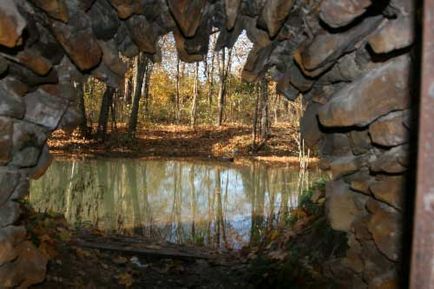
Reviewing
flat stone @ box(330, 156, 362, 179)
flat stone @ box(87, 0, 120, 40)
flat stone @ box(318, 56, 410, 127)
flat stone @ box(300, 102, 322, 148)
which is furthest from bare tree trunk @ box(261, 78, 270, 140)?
flat stone @ box(318, 56, 410, 127)

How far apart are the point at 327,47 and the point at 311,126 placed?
89cm

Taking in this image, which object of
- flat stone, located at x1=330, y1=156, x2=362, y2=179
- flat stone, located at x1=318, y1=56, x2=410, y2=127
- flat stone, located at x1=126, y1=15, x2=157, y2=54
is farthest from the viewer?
flat stone, located at x1=126, y1=15, x2=157, y2=54

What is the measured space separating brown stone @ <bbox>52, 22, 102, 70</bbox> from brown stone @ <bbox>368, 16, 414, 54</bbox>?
2117 mm

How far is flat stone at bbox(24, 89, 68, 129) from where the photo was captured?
3592 millimetres

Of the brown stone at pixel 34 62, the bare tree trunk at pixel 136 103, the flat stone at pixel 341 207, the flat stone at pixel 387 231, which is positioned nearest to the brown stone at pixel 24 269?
the brown stone at pixel 34 62

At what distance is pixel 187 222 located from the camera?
26.6 ft

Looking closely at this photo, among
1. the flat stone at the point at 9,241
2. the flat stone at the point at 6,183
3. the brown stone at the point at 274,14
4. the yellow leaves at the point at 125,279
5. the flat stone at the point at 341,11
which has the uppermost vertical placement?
the brown stone at the point at 274,14

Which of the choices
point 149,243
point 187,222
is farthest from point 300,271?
point 187,222

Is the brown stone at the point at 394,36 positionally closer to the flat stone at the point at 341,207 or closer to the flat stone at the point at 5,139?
the flat stone at the point at 341,207

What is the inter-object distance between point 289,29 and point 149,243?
142 inches

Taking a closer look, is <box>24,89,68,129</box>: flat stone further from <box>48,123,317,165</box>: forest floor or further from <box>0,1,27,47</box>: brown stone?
<box>48,123,317,165</box>: forest floor

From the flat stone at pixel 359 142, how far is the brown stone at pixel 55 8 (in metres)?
2.27

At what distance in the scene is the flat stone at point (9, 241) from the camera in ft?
10.7

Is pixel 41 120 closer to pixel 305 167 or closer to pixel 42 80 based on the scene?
pixel 42 80
